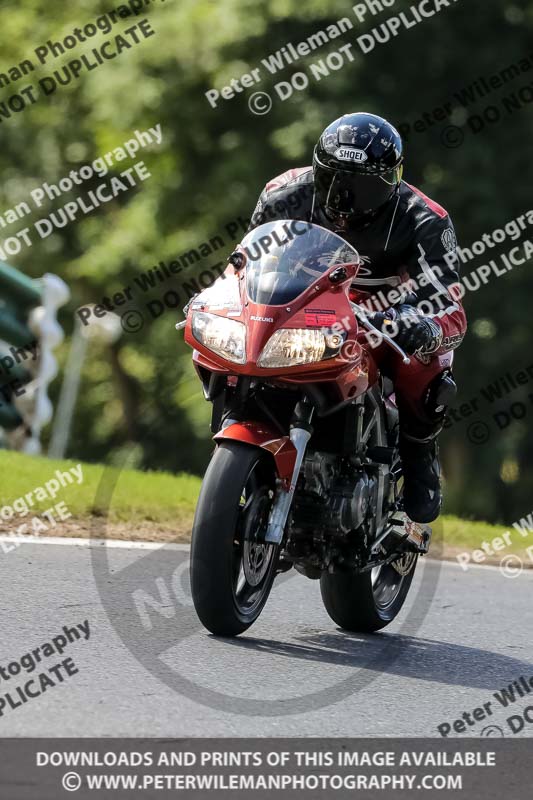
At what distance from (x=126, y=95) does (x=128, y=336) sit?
747cm

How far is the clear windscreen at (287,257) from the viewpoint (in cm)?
553

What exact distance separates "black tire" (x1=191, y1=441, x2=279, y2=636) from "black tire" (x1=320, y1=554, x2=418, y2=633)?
0.66 m

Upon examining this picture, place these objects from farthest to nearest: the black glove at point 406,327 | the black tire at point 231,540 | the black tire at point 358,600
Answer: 1. the black tire at point 358,600
2. the black glove at point 406,327
3. the black tire at point 231,540

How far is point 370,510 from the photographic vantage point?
605 centimetres

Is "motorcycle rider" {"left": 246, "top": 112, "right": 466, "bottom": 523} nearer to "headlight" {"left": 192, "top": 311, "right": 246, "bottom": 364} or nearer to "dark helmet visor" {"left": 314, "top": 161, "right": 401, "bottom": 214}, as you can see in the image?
"dark helmet visor" {"left": 314, "top": 161, "right": 401, "bottom": 214}

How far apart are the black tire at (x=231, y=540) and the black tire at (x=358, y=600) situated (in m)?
0.66

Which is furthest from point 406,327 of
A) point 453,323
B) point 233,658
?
point 233,658

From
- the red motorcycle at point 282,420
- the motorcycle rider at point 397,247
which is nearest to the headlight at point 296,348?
the red motorcycle at point 282,420

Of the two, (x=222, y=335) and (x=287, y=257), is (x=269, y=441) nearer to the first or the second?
(x=222, y=335)

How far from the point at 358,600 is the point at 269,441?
A: 1.26 meters

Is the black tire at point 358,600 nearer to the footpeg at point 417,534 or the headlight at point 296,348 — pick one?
the footpeg at point 417,534

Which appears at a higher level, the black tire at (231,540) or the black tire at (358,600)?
the black tire at (231,540)

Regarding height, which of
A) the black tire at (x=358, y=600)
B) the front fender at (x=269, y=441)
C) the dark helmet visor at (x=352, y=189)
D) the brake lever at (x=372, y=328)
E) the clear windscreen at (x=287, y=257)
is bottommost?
the black tire at (x=358, y=600)
